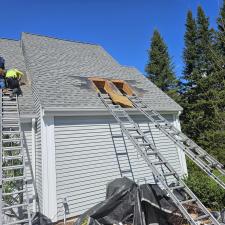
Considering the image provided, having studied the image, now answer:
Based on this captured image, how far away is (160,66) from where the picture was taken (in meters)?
28.8

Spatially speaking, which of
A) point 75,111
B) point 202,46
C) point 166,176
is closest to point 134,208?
point 166,176

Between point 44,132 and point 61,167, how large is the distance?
1.25 m

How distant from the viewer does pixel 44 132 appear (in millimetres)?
7996

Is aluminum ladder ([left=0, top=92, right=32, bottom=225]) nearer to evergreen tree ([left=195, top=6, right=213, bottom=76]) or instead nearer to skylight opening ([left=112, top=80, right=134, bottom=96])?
skylight opening ([left=112, top=80, right=134, bottom=96])

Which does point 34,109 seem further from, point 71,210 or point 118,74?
point 118,74

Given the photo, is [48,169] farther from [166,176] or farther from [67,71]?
[67,71]

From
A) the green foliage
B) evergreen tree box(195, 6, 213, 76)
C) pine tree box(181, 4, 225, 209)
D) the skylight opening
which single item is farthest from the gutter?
evergreen tree box(195, 6, 213, 76)

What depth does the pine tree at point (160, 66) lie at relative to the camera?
2809 cm

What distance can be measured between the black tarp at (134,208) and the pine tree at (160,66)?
2249 cm

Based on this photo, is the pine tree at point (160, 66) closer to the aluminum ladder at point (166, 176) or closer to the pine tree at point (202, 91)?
the pine tree at point (202, 91)

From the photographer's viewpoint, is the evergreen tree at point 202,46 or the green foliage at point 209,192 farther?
the evergreen tree at point 202,46

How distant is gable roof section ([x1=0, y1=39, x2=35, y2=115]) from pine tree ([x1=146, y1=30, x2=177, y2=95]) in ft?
57.0

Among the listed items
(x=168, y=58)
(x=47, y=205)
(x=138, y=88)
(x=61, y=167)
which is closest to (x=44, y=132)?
(x=61, y=167)

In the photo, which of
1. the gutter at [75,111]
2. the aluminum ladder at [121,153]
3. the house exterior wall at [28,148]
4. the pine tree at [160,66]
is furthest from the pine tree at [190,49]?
the house exterior wall at [28,148]
